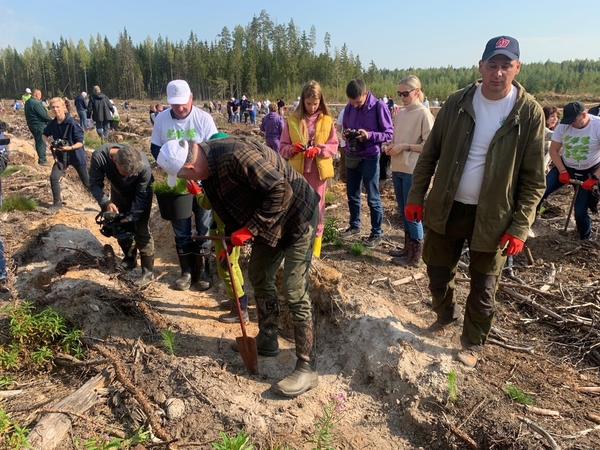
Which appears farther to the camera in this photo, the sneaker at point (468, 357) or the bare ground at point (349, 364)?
the sneaker at point (468, 357)

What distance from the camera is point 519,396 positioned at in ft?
9.28

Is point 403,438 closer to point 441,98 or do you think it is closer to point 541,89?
point 441,98

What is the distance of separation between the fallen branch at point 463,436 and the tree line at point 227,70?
47.2 m

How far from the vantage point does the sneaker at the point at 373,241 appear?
5.55m

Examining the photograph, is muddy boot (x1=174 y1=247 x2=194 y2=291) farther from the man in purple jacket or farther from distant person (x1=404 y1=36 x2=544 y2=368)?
distant person (x1=404 y1=36 x2=544 y2=368)

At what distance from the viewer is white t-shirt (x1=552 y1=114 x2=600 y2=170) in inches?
213

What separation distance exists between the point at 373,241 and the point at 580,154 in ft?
9.74

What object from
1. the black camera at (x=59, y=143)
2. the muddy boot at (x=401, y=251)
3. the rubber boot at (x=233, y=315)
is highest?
the black camera at (x=59, y=143)

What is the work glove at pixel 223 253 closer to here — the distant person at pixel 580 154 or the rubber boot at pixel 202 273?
the rubber boot at pixel 202 273

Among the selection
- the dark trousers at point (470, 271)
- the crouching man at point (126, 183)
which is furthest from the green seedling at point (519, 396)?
the crouching man at point (126, 183)

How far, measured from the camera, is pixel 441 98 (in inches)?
2010

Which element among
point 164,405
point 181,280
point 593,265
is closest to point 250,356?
point 164,405

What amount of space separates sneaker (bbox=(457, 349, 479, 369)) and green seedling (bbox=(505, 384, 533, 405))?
31cm

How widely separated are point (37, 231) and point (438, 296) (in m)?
5.71
